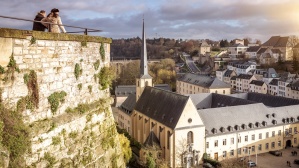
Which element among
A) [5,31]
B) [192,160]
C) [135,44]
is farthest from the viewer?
[135,44]

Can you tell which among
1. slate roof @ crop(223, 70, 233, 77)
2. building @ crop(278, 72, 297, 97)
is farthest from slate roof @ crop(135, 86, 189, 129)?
slate roof @ crop(223, 70, 233, 77)

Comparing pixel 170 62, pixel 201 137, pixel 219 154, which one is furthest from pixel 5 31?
pixel 170 62

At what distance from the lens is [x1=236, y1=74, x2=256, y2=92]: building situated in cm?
7787

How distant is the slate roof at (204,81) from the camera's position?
225 feet

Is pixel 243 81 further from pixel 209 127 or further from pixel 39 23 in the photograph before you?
→ pixel 39 23

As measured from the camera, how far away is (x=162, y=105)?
1593 inches

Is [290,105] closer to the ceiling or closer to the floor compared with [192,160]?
closer to the ceiling

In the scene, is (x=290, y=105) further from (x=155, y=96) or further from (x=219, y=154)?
(x=155, y=96)

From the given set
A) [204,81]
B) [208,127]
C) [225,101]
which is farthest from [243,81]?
[208,127]

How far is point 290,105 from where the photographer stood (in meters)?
46.4

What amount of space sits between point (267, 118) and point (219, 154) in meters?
8.74

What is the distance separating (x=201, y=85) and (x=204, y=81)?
1107 mm

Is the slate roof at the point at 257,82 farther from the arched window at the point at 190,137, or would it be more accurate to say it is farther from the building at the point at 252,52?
the arched window at the point at 190,137

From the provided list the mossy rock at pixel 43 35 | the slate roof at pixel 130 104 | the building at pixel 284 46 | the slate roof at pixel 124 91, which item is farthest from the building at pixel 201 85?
the mossy rock at pixel 43 35
